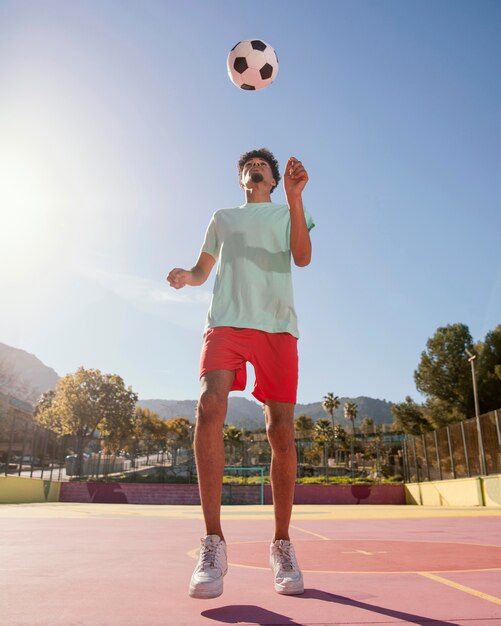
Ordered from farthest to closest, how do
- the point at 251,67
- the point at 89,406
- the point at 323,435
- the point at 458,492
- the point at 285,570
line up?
1. the point at 323,435
2. the point at 89,406
3. the point at 458,492
4. the point at 251,67
5. the point at 285,570

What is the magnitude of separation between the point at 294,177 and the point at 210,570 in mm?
1922

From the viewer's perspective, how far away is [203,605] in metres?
1.91

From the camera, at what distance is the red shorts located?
2682mm

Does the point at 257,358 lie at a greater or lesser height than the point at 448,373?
lesser

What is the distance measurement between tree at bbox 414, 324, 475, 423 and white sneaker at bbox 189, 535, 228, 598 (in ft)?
137

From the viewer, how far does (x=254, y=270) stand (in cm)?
291

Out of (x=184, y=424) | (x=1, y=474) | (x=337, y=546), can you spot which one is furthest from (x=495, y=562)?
(x=184, y=424)

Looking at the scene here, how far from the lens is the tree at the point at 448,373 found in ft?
137

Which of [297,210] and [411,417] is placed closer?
[297,210]

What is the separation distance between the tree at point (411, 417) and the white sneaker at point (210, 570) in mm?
45434

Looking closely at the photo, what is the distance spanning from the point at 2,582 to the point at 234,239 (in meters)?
1.98

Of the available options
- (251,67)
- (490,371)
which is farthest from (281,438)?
(490,371)

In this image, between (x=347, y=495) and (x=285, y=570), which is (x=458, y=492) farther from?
(x=285, y=570)

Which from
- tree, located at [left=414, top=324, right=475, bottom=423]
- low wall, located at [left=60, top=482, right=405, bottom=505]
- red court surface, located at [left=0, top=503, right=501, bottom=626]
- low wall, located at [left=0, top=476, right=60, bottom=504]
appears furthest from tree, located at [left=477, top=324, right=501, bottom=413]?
red court surface, located at [left=0, top=503, right=501, bottom=626]
